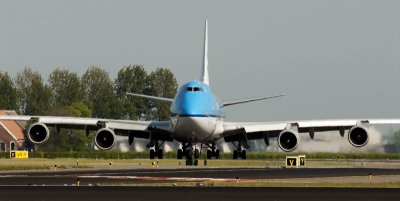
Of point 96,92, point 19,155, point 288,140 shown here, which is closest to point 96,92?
point 96,92

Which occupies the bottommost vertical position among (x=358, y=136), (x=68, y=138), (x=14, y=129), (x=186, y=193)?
(x=186, y=193)

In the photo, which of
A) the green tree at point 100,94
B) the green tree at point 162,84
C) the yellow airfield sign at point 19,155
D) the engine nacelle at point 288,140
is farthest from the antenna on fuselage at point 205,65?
the green tree at point 162,84

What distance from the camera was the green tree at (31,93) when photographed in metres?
170

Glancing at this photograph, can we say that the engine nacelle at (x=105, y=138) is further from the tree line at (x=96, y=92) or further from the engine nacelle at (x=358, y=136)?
the tree line at (x=96, y=92)

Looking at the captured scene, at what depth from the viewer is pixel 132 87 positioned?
7347 inches

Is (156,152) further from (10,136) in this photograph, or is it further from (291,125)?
(10,136)

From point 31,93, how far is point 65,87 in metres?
7.12

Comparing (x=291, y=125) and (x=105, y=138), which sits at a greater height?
(x=291, y=125)

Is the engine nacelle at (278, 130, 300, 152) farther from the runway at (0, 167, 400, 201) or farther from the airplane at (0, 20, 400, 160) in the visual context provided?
the runway at (0, 167, 400, 201)

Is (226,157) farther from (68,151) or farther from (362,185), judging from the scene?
(362,185)

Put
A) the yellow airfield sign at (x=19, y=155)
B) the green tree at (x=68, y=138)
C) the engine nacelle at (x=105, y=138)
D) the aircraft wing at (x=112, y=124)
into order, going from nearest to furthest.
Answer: the engine nacelle at (x=105, y=138) → the aircraft wing at (x=112, y=124) → the green tree at (x=68, y=138) → the yellow airfield sign at (x=19, y=155)

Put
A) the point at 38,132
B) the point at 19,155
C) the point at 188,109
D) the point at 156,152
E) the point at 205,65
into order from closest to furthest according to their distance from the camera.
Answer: the point at 188,109
the point at 38,132
the point at 156,152
the point at 205,65
the point at 19,155

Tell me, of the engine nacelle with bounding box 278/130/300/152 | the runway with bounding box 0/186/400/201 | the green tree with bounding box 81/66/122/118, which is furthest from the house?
the runway with bounding box 0/186/400/201

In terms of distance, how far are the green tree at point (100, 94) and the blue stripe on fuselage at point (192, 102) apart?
9262 cm
